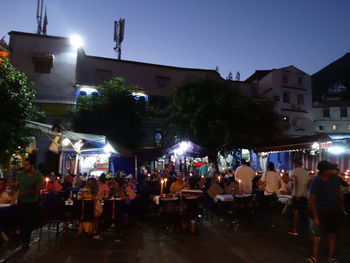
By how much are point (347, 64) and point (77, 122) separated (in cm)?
6195

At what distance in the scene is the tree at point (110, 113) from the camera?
2120 centimetres

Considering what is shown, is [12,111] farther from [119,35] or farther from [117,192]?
[119,35]

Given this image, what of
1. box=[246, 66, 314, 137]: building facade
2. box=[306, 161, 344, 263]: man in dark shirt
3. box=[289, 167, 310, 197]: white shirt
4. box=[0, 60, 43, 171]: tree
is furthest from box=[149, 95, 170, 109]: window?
box=[306, 161, 344, 263]: man in dark shirt

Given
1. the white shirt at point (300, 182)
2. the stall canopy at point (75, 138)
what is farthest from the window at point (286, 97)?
the white shirt at point (300, 182)

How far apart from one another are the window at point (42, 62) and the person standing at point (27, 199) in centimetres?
1866

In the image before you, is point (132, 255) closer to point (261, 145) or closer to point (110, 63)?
point (261, 145)

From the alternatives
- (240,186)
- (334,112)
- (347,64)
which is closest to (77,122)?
(240,186)

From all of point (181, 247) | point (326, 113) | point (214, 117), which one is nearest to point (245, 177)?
point (181, 247)

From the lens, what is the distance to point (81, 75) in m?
25.3

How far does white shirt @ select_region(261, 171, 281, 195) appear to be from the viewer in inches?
373

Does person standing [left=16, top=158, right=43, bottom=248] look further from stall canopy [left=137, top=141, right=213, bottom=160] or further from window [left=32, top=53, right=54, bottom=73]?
window [left=32, top=53, right=54, bottom=73]

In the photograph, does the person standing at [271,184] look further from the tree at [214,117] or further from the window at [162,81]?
the window at [162,81]

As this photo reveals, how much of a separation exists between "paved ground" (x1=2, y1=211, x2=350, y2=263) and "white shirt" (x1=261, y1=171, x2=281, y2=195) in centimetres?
118

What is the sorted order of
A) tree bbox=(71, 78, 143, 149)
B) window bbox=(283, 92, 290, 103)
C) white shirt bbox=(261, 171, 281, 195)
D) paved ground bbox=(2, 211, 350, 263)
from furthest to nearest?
window bbox=(283, 92, 290, 103) < tree bbox=(71, 78, 143, 149) < white shirt bbox=(261, 171, 281, 195) < paved ground bbox=(2, 211, 350, 263)
